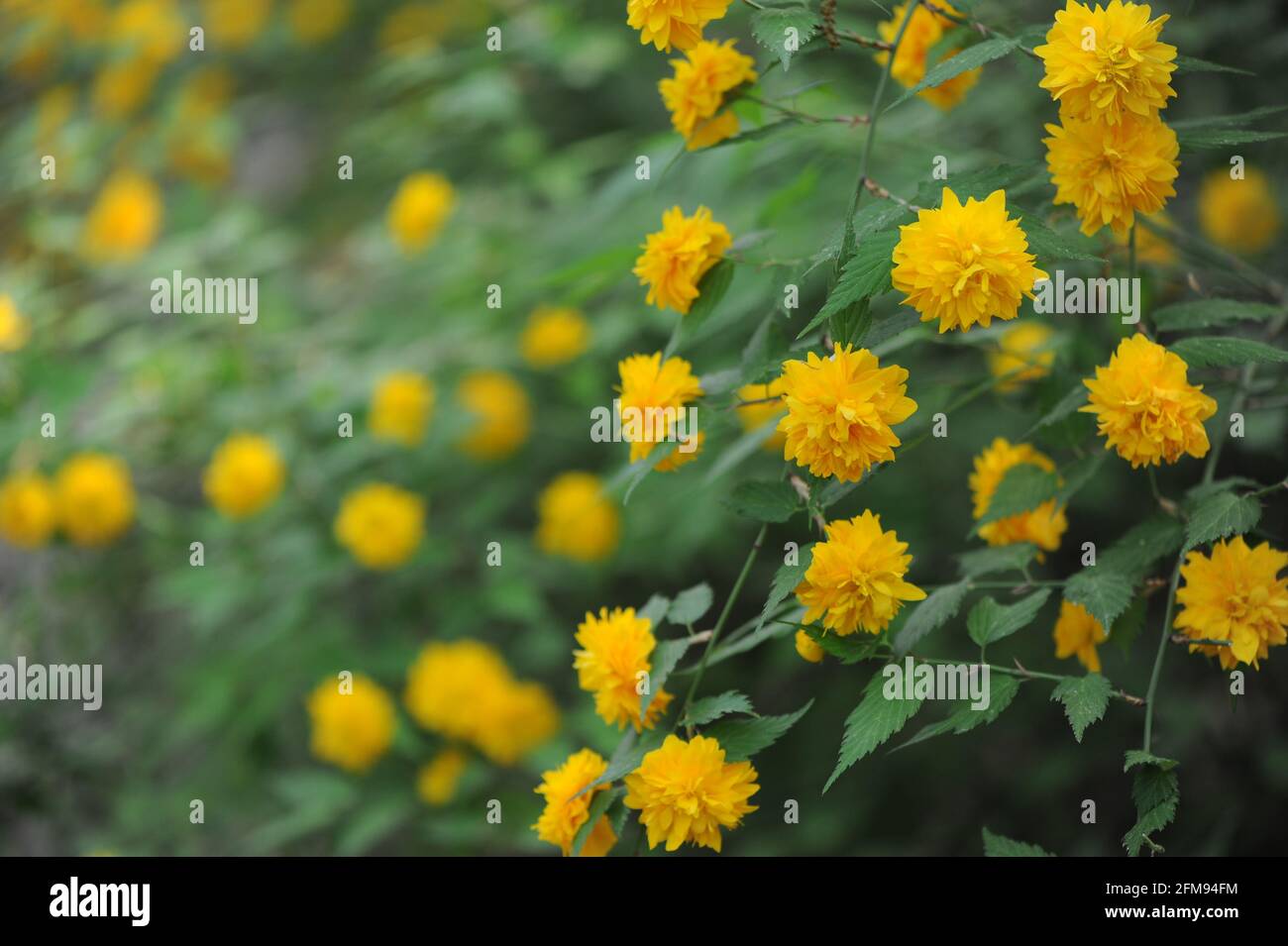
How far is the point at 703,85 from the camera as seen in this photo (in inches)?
59.6

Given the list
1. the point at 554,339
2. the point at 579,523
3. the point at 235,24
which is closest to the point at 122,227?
the point at 235,24

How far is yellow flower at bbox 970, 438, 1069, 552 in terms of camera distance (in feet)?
5.01

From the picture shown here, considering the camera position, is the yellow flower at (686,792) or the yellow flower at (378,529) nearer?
the yellow flower at (686,792)

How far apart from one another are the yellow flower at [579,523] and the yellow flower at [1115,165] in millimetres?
1693

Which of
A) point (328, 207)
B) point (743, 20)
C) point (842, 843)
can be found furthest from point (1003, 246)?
point (328, 207)

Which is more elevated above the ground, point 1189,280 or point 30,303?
point 30,303

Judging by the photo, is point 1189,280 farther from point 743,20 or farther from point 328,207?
point 328,207

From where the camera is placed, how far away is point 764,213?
5.70 ft

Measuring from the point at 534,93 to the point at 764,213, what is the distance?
A: 2.48 m

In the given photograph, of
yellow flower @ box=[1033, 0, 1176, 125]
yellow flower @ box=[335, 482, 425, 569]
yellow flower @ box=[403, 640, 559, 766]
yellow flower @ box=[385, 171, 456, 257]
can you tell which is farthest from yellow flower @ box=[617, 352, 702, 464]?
yellow flower @ box=[385, 171, 456, 257]

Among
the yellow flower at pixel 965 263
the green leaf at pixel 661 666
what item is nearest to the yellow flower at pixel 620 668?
the green leaf at pixel 661 666

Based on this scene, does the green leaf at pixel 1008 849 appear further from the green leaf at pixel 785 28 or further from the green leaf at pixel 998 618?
the green leaf at pixel 785 28

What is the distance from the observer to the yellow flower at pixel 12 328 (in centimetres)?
306
